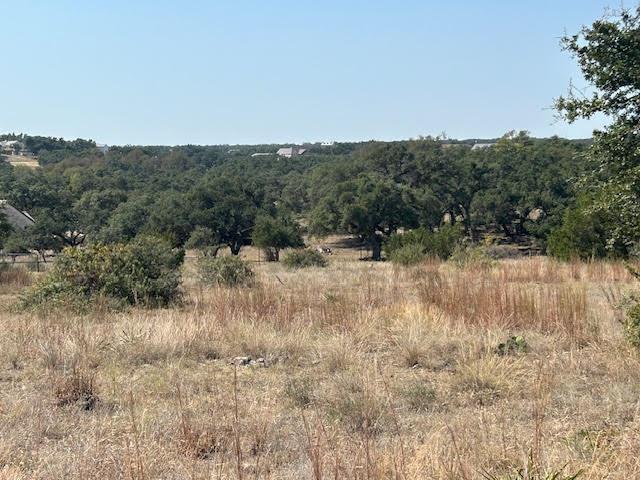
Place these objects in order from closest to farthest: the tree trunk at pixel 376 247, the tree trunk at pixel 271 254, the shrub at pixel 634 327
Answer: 1. the shrub at pixel 634 327
2. the tree trunk at pixel 271 254
3. the tree trunk at pixel 376 247

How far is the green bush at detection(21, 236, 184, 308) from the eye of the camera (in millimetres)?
9453

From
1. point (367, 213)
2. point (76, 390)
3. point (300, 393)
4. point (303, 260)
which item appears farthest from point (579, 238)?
point (367, 213)

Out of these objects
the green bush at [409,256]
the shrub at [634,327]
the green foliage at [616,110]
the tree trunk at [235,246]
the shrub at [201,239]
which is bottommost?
the tree trunk at [235,246]

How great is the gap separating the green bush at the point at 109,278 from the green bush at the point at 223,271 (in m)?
2.86

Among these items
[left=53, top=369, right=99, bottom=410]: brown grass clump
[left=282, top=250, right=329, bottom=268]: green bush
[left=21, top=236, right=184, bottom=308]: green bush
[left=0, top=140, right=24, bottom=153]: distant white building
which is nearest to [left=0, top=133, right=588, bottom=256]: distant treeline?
[left=282, top=250, right=329, bottom=268]: green bush

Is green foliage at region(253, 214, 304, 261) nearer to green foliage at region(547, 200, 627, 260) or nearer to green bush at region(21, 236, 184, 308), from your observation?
green foliage at region(547, 200, 627, 260)

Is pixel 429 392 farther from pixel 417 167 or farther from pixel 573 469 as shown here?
pixel 417 167

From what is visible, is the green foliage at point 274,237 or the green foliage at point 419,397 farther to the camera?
the green foliage at point 274,237

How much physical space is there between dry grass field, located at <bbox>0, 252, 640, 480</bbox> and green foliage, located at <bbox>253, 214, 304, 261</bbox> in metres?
34.4

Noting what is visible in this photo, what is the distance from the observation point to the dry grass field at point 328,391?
3068mm

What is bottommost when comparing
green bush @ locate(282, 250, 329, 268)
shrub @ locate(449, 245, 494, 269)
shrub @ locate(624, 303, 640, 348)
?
green bush @ locate(282, 250, 329, 268)

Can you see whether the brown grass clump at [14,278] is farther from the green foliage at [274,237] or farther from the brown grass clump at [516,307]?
the green foliage at [274,237]

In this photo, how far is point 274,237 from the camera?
42.4 metres

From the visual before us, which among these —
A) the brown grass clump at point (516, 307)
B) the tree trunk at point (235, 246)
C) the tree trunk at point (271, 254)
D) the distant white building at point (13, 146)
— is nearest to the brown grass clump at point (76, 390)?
the brown grass clump at point (516, 307)
